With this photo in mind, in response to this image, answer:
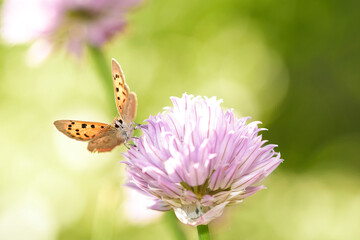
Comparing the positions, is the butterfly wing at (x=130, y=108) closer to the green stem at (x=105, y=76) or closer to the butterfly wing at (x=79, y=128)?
the butterfly wing at (x=79, y=128)

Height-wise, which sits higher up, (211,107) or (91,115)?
(211,107)

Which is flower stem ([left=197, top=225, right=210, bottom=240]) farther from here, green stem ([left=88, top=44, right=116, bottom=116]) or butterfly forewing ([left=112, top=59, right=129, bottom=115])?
green stem ([left=88, top=44, right=116, bottom=116])

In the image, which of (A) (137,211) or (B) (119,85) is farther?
(A) (137,211)

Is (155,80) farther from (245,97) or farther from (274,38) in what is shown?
→ (274,38)

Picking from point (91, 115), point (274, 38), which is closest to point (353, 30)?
point (274, 38)

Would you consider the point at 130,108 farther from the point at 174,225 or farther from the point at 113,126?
the point at 174,225

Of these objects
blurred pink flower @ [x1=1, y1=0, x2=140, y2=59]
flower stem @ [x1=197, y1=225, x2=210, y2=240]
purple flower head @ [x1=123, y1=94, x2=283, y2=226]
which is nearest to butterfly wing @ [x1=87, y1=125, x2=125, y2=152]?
purple flower head @ [x1=123, y1=94, x2=283, y2=226]

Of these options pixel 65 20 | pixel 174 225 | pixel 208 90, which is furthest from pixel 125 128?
pixel 208 90
